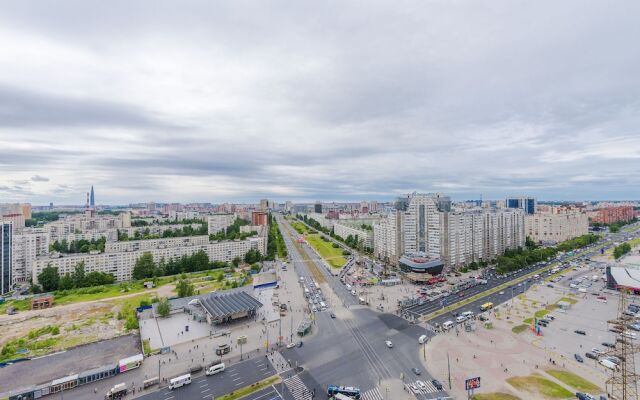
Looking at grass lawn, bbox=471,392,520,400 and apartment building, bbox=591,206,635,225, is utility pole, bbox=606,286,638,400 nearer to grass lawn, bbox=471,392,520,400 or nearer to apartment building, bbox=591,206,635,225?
grass lawn, bbox=471,392,520,400

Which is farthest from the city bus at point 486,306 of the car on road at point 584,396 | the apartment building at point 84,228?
the apartment building at point 84,228

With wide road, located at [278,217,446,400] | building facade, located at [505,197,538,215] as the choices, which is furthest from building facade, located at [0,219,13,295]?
building facade, located at [505,197,538,215]

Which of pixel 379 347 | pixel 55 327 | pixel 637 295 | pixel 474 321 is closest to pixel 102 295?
pixel 55 327

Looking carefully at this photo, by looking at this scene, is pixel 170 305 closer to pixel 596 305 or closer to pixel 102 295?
pixel 102 295

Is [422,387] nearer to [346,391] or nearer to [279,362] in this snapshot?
[346,391]

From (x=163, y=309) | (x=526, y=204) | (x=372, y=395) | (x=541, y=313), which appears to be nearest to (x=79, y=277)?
(x=163, y=309)

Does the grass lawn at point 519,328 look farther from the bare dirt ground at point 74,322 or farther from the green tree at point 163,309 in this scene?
the bare dirt ground at point 74,322
